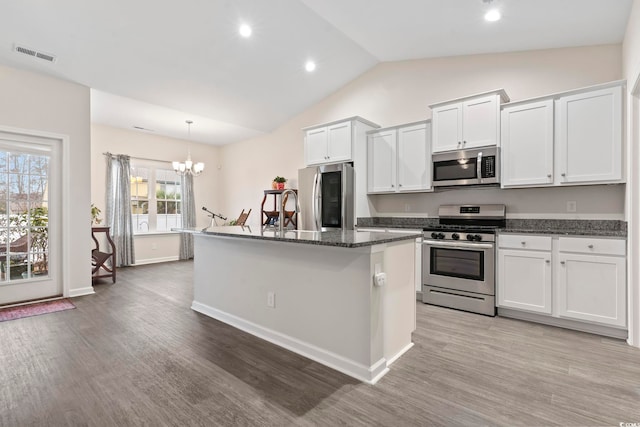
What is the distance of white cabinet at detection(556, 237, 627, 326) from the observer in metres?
2.75

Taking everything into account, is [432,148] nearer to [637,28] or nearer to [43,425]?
[637,28]

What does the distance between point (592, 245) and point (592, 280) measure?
1.05ft

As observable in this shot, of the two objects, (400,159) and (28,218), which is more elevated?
(400,159)

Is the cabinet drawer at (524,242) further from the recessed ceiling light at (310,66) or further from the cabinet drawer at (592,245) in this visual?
the recessed ceiling light at (310,66)

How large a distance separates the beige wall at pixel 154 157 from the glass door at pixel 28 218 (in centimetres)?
200

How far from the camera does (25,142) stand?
3922 millimetres

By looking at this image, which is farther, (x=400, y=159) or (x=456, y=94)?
(x=400, y=159)

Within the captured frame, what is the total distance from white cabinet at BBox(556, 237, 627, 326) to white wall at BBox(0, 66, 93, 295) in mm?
5725

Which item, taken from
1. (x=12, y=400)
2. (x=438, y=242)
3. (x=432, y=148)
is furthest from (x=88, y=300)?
(x=432, y=148)

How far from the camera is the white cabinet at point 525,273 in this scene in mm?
3090

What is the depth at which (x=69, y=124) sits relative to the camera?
4.17 m

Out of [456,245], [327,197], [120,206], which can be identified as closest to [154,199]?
[120,206]

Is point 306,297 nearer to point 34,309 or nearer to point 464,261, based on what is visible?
point 464,261

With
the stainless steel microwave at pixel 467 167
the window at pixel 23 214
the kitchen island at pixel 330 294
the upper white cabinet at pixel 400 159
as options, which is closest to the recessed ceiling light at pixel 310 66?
the upper white cabinet at pixel 400 159
